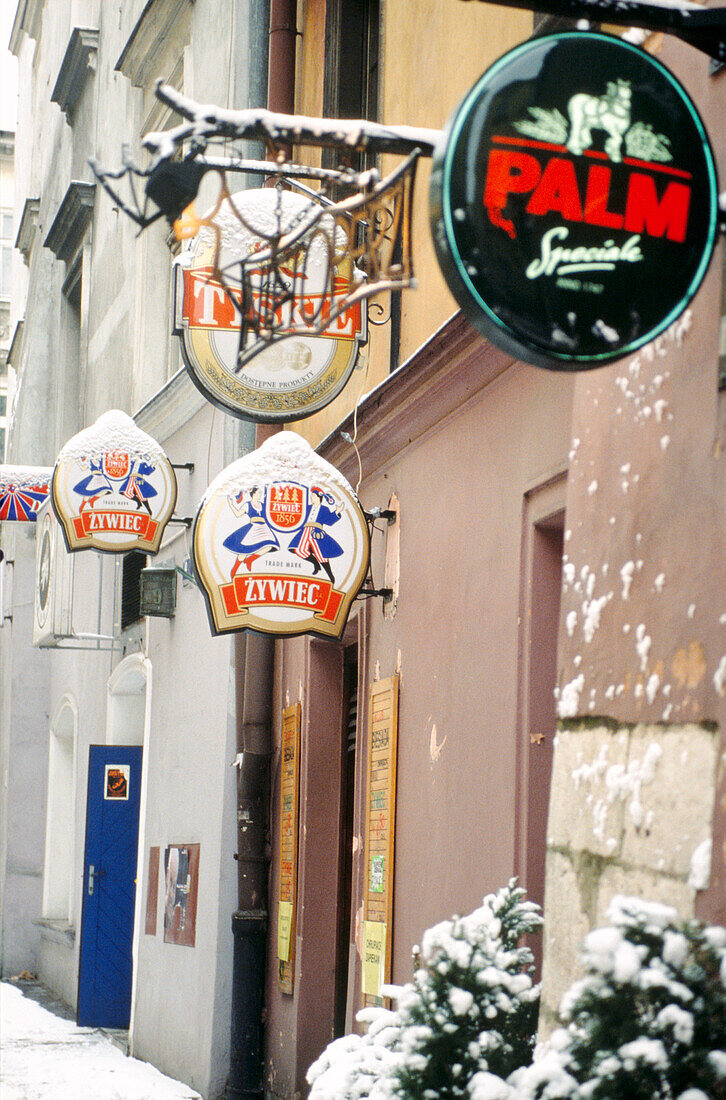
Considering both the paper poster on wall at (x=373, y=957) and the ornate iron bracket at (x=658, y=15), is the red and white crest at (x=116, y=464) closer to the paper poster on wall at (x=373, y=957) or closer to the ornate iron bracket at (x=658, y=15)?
the paper poster on wall at (x=373, y=957)

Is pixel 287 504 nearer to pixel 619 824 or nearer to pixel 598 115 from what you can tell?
pixel 619 824

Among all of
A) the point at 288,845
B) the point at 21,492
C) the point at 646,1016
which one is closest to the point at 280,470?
the point at 288,845

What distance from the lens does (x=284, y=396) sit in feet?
27.7

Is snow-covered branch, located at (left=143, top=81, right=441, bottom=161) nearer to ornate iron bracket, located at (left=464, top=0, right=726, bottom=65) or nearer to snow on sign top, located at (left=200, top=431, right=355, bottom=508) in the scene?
ornate iron bracket, located at (left=464, top=0, right=726, bottom=65)

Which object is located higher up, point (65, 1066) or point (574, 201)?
point (574, 201)

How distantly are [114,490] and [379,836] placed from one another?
4158 millimetres

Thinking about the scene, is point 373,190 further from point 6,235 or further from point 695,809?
point 6,235

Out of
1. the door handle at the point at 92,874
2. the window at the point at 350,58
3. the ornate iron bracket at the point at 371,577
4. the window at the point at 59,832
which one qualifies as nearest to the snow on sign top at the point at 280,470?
the ornate iron bracket at the point at 371,577

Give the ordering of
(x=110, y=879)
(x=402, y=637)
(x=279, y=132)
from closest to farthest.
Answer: (x=279, y=132) → (x=402, y=637) → (x=110, y=879)

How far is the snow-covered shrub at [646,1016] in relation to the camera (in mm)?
3068

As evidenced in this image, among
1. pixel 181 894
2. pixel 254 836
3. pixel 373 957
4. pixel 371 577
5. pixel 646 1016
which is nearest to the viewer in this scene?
pixel 646 1016

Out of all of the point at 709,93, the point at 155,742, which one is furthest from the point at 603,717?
the point at 155,742

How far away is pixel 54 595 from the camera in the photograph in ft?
45.0

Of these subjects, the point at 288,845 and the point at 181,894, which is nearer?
the point at 288,845
